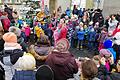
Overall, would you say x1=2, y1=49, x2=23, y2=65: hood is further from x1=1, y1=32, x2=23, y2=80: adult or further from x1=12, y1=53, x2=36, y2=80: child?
x1=12, y1=53, x2=36, y2=80: child

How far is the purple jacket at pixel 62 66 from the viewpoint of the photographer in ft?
14.8

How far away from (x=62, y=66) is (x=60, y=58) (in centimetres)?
14

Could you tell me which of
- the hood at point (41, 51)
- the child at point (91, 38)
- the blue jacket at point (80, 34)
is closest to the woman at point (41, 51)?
the hood at point (41, 51)

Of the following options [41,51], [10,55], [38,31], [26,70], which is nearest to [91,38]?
[38,31]

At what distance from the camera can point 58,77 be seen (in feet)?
15.0

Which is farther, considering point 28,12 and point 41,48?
point 28,12

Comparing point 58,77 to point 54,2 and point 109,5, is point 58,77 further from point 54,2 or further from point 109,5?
point 54,2

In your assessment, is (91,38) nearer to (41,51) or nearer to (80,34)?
(80,34)

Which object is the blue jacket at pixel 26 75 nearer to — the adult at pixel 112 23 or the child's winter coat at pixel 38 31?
the adult at pixel 112 23

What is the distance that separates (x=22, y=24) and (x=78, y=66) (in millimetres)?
10085

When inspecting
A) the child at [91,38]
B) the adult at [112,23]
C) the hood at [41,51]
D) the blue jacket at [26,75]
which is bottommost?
the child at [91,38]

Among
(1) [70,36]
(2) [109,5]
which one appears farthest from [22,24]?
(2) [109,5]

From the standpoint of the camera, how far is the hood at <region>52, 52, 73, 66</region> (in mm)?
4516

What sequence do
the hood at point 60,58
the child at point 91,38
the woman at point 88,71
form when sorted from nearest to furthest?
the woman at point 88,71, the hood at point 60,58, the child at point 91,38
